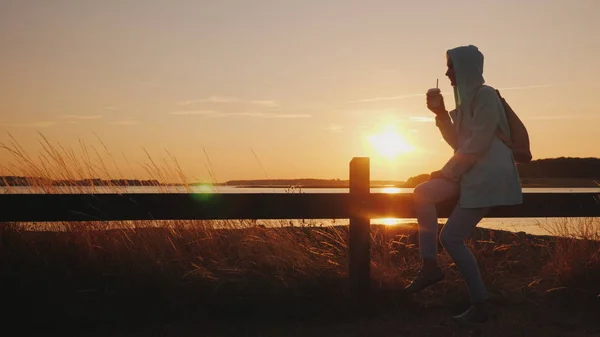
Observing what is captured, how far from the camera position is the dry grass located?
16.4ft

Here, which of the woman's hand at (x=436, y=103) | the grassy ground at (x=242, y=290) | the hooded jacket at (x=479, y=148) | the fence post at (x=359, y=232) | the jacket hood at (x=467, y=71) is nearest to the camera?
the hooded jacket at (x=479, y=148)

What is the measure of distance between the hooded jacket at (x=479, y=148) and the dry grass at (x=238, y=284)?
1.12 meters

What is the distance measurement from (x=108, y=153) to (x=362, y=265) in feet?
15.5

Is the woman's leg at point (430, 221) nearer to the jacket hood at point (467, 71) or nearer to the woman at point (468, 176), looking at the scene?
the woman at point (468, 176)

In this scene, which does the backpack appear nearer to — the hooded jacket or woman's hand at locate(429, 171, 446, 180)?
the hooded jacket

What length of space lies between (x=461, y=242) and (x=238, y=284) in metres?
2.03

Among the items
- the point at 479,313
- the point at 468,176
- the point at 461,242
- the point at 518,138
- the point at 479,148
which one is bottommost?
the point at 479,313

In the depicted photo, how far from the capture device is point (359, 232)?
5.48 m

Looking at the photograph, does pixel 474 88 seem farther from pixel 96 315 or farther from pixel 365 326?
pixel 96 315

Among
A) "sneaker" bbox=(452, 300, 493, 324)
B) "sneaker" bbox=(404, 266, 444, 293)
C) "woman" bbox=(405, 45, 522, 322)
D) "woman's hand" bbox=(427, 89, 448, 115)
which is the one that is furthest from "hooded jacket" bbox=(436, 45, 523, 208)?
"sneaker" bbox=(452, 300, 493, 324)

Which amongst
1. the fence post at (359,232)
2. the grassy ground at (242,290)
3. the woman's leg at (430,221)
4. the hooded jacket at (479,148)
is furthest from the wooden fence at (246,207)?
the hooded jacket at (479,148)

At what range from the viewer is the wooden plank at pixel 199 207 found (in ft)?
17.7

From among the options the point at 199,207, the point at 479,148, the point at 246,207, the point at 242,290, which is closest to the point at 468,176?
the point at 479,148

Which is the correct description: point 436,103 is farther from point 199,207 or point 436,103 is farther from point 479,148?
point 199,207
